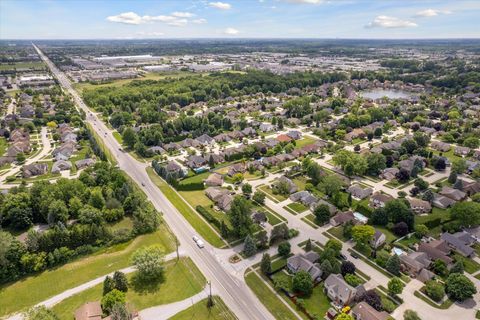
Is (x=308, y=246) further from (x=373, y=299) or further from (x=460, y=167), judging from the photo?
(x=460, y=167)

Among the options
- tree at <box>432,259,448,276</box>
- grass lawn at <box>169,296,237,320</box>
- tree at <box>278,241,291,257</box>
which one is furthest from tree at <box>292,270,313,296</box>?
tree at <box>432,259,448,276</box>

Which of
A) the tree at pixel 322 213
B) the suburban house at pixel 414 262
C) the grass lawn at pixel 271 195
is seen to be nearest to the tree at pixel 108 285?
the grass lawn at pixel 271 195

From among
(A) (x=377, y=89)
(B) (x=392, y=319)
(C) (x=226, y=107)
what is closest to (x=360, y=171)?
(B) (x=392, y=319)

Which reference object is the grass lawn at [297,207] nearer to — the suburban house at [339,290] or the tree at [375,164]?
the suburban house at [339,290]

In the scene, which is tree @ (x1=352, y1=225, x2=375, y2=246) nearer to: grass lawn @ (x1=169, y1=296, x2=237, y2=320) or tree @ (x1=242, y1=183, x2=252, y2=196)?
tree @ (x1=242, y1=183, x2=252, y2=196)

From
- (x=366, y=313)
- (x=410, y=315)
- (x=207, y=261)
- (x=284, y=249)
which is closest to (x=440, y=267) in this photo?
(x=410, y=315)

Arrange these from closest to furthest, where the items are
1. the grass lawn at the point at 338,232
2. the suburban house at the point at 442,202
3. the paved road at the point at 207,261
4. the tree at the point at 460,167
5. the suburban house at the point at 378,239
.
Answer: the paved road at the point at 207,261
the suburban house at the point at 378,239
the grass lawn at the point at 338,232
the suburban house at the point at 442,202
the tree at the point at 460,167
